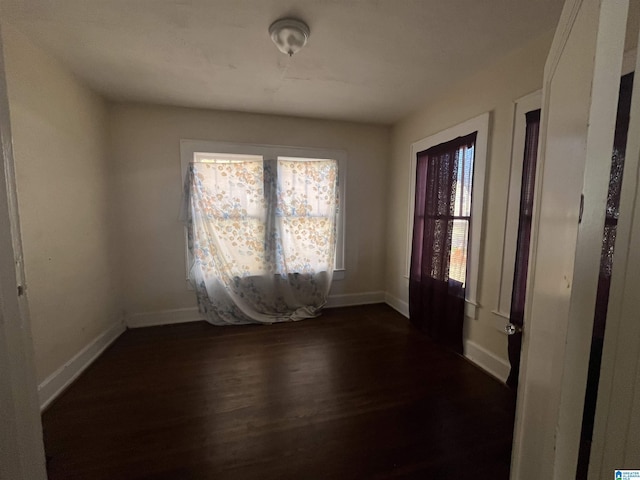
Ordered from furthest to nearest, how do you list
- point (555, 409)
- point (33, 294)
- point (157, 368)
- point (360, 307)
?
point (360, 307) → point (157, 368) → point (33, 294) → point (555, 409)

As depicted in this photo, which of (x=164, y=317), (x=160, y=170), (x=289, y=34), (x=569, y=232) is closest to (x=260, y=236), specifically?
(x=160, y=170)

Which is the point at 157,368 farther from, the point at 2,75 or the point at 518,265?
the point at 518,265

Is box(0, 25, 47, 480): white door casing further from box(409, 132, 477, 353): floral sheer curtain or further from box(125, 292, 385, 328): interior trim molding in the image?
box(409, 132, 477, 353): floral sheer curtain

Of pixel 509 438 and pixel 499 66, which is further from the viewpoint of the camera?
pixel 499 66

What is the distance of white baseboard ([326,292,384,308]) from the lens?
3.42 metres

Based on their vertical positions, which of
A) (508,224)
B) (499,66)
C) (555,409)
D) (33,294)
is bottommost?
(33,294)

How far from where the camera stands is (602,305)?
1.82 feet

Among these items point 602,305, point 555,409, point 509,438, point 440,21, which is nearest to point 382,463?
point 509,438

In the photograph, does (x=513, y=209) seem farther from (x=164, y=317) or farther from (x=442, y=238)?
(x=164, y=317)

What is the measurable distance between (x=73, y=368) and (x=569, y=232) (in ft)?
9.64

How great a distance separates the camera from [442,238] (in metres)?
2.47

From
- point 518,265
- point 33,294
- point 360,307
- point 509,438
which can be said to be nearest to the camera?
point 509,438

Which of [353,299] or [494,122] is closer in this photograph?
[494,122]

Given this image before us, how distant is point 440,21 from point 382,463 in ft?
7.99
